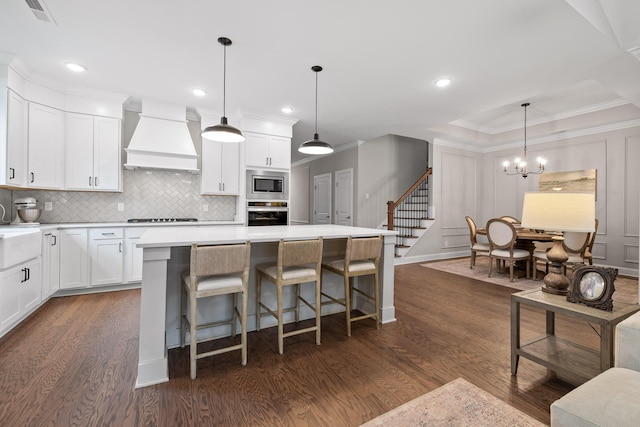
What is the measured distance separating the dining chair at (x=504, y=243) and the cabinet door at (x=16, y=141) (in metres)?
6.44

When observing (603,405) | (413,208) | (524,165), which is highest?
(524,165)

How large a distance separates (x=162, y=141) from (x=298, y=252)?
3.06 m

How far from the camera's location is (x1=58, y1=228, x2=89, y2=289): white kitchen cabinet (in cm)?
359

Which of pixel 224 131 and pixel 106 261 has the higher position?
pixel 224 131

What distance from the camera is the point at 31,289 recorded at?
300 centimetres

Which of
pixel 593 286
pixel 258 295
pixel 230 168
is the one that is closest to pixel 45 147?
pixel 230 168

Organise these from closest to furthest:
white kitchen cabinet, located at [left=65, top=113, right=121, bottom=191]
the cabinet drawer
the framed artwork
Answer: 1. the cabinet drawer
2. white kitchen cabinet, located at [left=65, top=113, right=121, bottom=191]
3. the framed artwork

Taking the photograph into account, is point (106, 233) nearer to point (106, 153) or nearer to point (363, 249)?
point (106, 153)

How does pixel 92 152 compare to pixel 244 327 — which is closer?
pixel 244 327

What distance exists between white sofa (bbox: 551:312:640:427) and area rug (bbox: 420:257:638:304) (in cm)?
331

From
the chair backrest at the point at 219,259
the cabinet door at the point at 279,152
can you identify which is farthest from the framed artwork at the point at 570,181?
the chair backrest at the point at 219,259

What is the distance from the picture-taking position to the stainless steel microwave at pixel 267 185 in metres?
4.68

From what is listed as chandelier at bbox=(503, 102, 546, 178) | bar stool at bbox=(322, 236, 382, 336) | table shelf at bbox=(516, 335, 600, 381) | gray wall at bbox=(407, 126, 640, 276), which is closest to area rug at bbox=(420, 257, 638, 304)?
gray wall at bbox=(407, 126, 640, 276)

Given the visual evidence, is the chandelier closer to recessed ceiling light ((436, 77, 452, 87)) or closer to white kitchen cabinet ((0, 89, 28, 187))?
recessed ceiling light ((436, 77, 452, 87))
